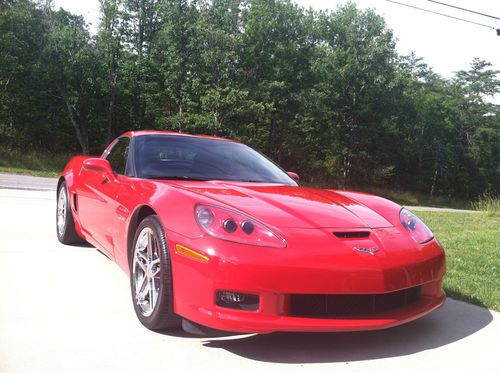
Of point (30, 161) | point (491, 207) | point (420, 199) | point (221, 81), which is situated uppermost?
point (221, 81)

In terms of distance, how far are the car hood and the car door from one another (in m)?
0.76

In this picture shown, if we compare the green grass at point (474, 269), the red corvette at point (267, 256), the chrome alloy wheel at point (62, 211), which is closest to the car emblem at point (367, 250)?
the red corvette at point (267, 256)

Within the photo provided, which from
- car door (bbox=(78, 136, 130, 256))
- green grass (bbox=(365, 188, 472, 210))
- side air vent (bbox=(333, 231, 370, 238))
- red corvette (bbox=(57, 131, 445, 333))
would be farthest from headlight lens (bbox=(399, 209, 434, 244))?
green grass (bbox=(365, 188, 472, 210))

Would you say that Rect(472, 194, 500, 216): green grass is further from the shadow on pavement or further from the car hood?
the car hood

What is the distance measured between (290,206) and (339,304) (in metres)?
0.69

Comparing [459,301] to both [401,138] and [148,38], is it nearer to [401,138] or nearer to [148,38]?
[148,38]

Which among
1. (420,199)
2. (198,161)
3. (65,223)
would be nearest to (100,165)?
(198,161)

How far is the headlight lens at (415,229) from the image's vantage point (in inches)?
116

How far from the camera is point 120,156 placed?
416 centimetres

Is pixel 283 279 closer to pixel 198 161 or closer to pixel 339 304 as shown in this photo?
pixel 339 304

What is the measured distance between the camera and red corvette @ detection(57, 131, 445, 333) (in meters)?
2.35

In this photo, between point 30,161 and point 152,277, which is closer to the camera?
point 152,277

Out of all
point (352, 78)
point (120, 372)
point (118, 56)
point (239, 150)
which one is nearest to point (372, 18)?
point (352, 78)

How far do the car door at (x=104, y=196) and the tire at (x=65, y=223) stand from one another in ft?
1.52
